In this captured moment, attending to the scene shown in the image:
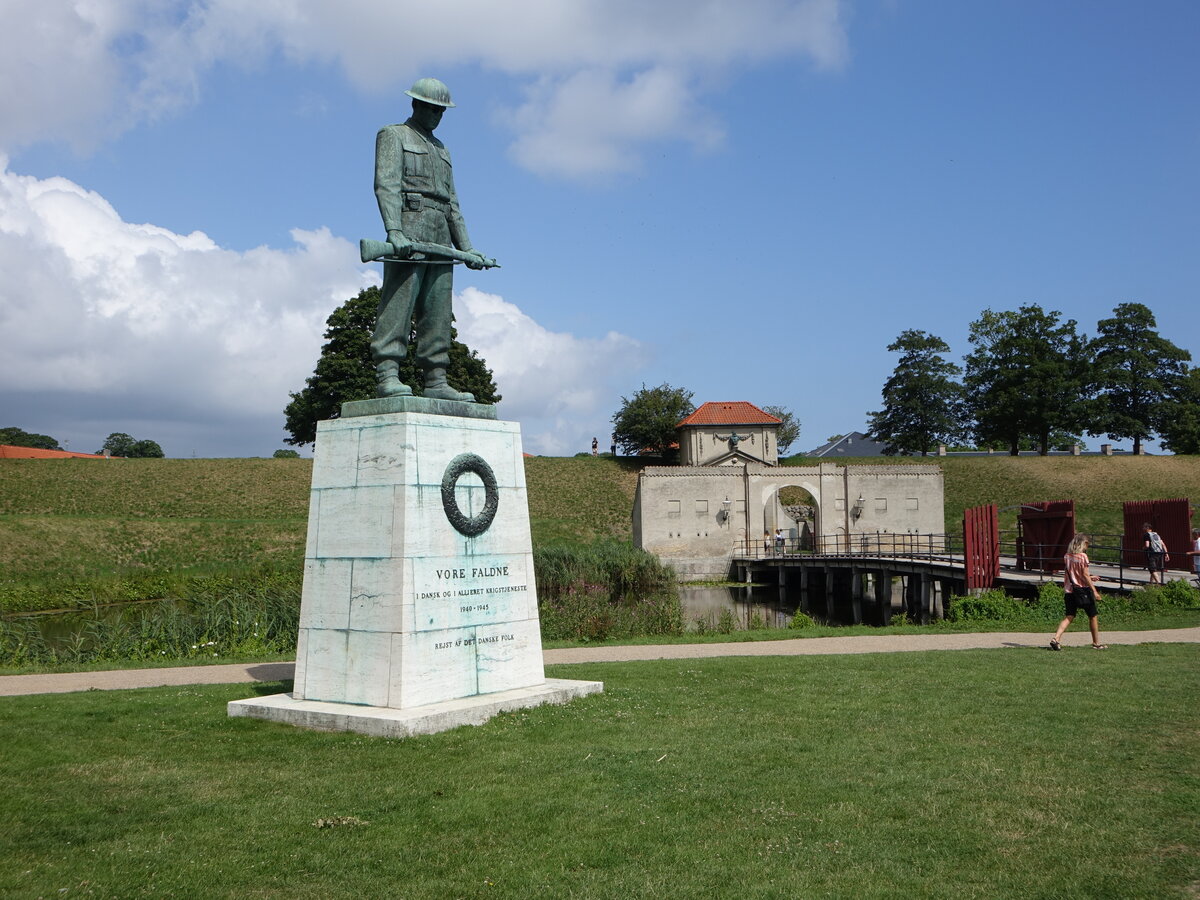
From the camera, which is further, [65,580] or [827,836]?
[65,580]

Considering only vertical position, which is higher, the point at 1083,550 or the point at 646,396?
the point at 646,396

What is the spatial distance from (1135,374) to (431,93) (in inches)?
2913

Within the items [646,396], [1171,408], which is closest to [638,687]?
[646,396]

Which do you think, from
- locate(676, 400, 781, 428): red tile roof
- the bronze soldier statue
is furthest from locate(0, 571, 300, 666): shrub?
locate(676, 400, 781, 428): red tile roof

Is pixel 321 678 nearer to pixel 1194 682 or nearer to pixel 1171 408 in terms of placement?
pixel 1194 682

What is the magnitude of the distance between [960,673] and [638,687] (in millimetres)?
→ 3579

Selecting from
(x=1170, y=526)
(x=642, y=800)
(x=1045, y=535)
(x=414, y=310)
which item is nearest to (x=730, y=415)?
(x=1045, y=535)

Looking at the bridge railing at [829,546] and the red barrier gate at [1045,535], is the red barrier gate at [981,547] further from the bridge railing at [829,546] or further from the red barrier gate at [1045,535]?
the bridge railing at [829,546]

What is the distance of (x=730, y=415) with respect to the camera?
62.5m

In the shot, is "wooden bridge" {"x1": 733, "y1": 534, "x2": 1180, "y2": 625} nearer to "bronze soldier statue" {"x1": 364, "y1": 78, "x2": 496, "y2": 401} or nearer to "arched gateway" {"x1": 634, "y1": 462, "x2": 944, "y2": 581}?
"arched gateway" {"x1": 634, "y1": 462, "x2": 944, "y2": 581}

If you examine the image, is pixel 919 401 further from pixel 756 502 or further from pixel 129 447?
pixel 129 447

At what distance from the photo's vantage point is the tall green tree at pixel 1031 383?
232ft

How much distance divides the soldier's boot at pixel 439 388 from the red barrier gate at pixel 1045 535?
62.0 ft

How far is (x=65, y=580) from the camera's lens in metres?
33.8
